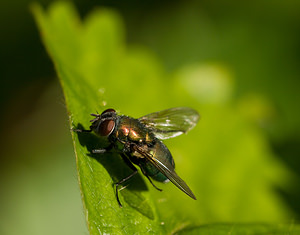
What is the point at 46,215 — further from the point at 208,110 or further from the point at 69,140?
the point at 208,110

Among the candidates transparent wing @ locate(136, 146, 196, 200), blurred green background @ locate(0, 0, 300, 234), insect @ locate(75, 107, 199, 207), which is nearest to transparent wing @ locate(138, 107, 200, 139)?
insect @ locate(75, 107, 199, 207)

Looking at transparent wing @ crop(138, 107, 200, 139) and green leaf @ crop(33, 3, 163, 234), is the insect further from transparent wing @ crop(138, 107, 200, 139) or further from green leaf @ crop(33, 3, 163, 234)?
transparent wing @ crop(138, 107, 200, 139)

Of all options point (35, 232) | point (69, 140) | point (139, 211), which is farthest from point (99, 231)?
point (69, 140)

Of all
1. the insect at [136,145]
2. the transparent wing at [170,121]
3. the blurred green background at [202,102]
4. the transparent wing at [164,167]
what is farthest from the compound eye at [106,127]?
the blurred green background at [202,102]

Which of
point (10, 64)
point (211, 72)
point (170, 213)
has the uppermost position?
point (10, 64)

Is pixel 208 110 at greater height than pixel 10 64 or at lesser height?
lesser
